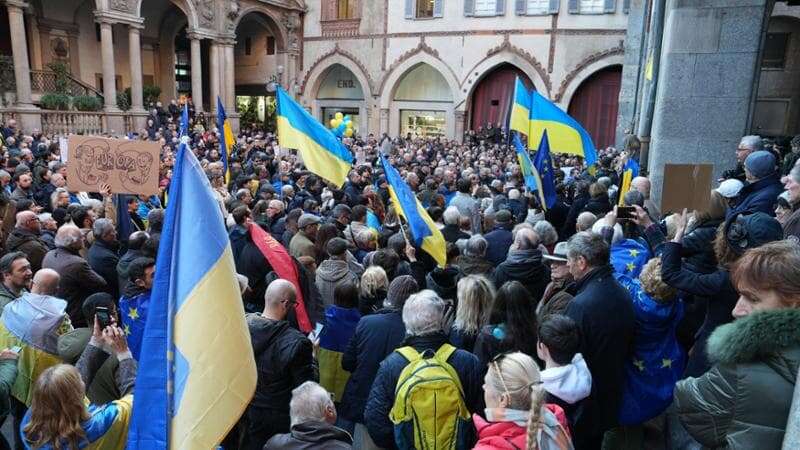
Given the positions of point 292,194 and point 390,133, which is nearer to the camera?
point 292,194

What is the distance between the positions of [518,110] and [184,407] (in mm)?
6830

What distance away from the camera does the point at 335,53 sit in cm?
2867

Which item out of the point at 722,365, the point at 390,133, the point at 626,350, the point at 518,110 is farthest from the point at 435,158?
the point at 722,365

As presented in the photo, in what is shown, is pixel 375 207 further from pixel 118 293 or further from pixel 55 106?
pixel 55 106

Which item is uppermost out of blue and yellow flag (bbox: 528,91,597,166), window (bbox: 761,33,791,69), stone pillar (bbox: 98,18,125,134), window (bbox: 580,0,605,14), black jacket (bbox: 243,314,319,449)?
window (bbox: 580,0,605,14)

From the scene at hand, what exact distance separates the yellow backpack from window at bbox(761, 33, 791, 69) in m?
21.4

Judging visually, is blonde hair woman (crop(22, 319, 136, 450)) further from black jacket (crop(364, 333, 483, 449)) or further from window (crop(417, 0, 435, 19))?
window (crop(417, 0, 435, 19))

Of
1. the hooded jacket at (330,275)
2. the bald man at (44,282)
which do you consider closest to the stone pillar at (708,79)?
the hooded jacket at (330,275)

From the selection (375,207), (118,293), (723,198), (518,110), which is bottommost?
(118,293)

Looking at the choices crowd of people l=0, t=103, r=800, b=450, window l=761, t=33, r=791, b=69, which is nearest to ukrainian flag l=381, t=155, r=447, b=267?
crowd of people l=0, t=103, r=800, b=450

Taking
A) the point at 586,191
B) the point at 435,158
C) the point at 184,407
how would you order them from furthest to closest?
the point at 435,158
the point at 586,191
the point at 184,407

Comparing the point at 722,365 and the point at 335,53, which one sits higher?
the point at 335,53

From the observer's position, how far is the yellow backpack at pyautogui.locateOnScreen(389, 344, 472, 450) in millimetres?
2523

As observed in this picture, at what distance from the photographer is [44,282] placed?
3.26m
